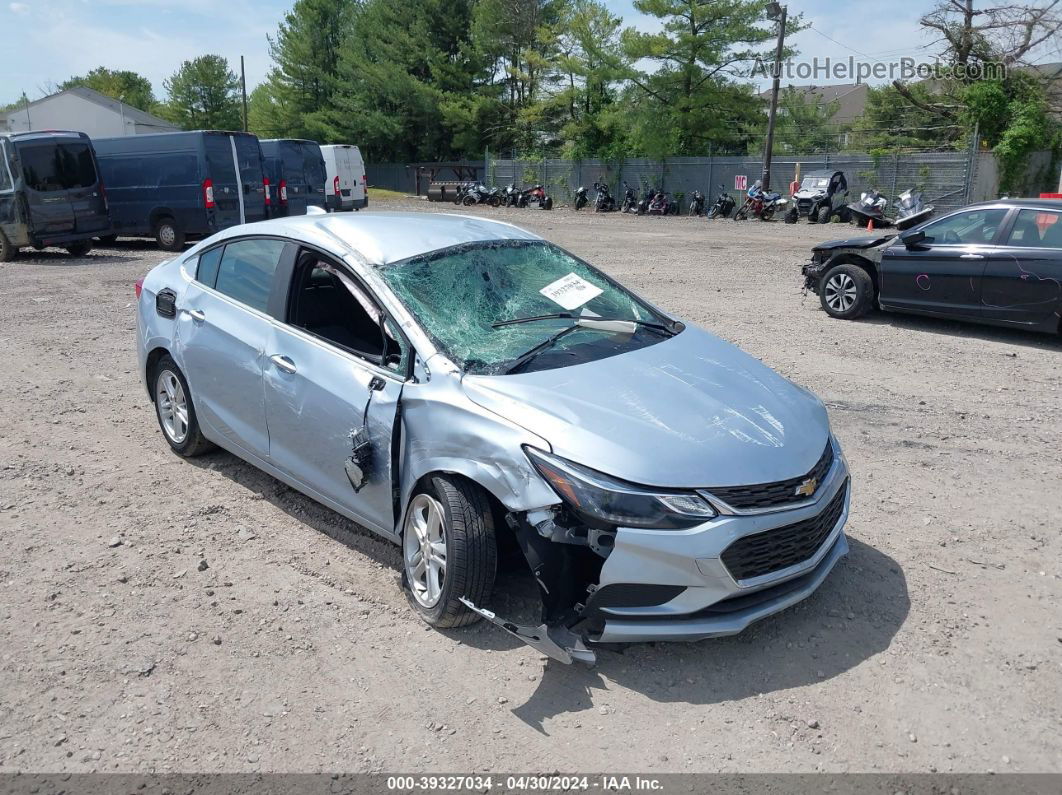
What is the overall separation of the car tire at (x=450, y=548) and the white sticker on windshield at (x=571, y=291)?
132 cm

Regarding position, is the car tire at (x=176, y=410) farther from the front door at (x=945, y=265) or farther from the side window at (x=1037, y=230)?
the side window at (x=1037, y=230)

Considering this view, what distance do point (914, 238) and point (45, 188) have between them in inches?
587

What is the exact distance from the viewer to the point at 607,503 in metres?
3.17

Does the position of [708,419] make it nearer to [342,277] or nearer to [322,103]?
[342,277]

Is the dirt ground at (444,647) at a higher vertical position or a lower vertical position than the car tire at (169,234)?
lower

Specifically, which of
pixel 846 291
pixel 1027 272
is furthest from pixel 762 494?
pixel 846 291

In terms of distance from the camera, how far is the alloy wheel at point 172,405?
5.50 metres

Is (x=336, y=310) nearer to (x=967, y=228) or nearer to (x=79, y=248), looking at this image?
(x=967, y=228)

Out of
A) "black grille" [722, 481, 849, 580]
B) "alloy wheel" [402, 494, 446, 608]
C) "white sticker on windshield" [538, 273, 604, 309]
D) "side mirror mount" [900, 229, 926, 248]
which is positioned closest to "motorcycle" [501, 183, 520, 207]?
"side mirror mount" [900, 229, 926, 248]

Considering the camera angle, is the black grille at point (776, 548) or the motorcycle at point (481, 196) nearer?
the black grille at point (776, 548)

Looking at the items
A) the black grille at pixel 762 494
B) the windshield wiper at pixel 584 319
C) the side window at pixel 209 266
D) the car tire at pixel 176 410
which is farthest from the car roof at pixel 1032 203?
the car tire at pixel 176 410

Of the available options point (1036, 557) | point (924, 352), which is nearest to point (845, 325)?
point (924, 352)

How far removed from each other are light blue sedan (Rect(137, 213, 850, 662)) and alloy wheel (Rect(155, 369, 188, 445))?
1.11 feet

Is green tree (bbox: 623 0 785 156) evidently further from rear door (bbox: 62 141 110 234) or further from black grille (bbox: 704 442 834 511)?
black grille (bbox: 704 442 834 511)
